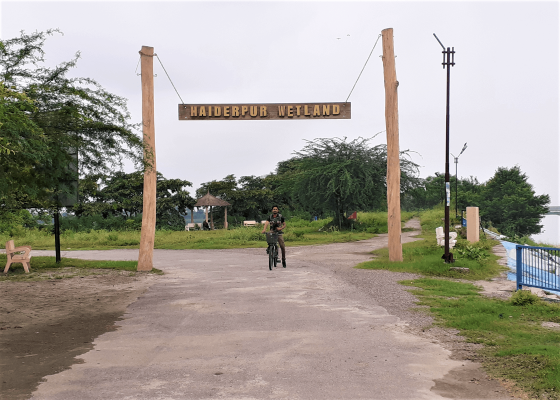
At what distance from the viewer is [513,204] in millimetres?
75562

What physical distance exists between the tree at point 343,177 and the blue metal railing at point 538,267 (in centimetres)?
2365

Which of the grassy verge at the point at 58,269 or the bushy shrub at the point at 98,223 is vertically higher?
the bushy shrub at the point at 98,223

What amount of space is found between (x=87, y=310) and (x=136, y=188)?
133ft

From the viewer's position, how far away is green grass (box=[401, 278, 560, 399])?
5.36 meters

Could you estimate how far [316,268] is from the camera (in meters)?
16.3

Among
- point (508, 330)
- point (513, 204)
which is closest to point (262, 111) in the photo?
point (508, 330)

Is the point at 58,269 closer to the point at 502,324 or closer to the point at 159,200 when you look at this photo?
the point at 502,324

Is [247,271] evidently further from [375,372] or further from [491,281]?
[375,372]

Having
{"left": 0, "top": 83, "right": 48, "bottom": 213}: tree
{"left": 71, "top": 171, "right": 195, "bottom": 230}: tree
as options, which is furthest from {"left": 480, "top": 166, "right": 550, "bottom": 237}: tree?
{"left": 0, "top": 83, "right": 48, "bottom": 213}: tree

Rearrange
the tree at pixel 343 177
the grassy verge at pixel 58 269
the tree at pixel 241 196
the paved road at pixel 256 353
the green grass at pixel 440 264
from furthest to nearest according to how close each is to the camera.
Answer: the tree at pixel 241 196
the tree at pixel 343 177
the green grass at pixel 440 264
the grassy verge at pixel 58 269
the paved road at pixel 256 353

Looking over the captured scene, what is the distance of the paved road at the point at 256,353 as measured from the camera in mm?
4977

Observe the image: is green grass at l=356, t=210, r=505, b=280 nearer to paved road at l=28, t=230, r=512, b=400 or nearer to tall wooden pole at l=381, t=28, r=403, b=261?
tall wooden pole at l=381, t=28, r=403, b=261

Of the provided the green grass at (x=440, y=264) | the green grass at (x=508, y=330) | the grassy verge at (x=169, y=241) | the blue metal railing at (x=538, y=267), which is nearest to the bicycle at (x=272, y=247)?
the green grass at (x=440, y=264)

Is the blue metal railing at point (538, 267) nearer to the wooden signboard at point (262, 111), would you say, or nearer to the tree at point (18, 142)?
the wooden signboard at point (262, 111)
